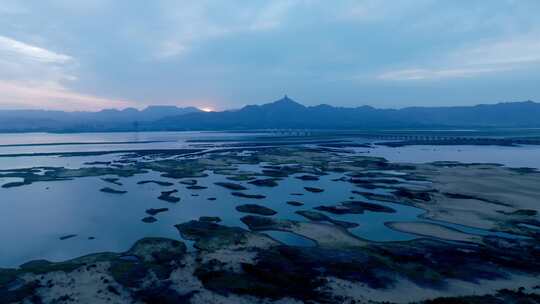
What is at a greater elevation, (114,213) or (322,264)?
(114,213)

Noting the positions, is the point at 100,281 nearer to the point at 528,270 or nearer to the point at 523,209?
the point at 528,270

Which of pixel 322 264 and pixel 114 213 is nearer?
pixel 322 264

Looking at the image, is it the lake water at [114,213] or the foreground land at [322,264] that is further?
the lake water at [114,213]

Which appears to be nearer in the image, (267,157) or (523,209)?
(523,209)

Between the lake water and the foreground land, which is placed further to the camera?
the lake water

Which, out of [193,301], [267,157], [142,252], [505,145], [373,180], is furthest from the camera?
[505,145]

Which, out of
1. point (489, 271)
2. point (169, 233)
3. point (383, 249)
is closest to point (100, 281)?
point (169, 233)

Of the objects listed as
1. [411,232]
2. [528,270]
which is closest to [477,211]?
[411,232]

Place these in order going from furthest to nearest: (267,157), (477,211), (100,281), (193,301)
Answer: (267,157) < (477,211) < (100,281) < (193,301)
